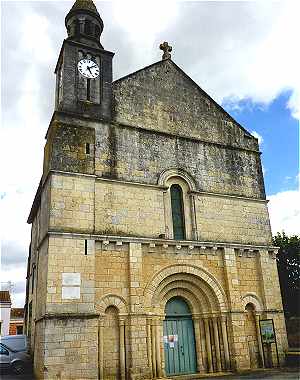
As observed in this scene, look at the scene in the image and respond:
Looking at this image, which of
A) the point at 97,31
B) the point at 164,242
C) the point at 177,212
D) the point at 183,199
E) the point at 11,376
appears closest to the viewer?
the point at 164,242

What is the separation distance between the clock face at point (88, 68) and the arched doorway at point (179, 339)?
9923 mm

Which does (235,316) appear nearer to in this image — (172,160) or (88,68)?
(172,160)

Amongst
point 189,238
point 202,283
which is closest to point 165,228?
point 189,238

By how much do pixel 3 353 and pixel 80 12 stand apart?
628 inches

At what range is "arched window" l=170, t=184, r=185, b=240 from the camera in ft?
51.4

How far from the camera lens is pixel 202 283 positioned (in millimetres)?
15219

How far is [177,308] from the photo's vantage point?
15.1 m

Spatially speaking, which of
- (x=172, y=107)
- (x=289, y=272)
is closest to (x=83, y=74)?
(x=172, y=107)

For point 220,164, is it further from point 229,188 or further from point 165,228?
point 165,228

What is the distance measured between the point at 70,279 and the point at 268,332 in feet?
26.4

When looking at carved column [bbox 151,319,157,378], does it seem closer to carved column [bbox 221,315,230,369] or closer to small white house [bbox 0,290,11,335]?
carved column [bbox 221,315,230,369]

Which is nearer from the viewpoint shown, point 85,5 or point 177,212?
point 177,212

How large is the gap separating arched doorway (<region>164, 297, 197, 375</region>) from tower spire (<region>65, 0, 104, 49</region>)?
472 inches

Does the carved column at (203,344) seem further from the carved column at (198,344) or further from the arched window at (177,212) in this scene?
the arched window at (177,212)
